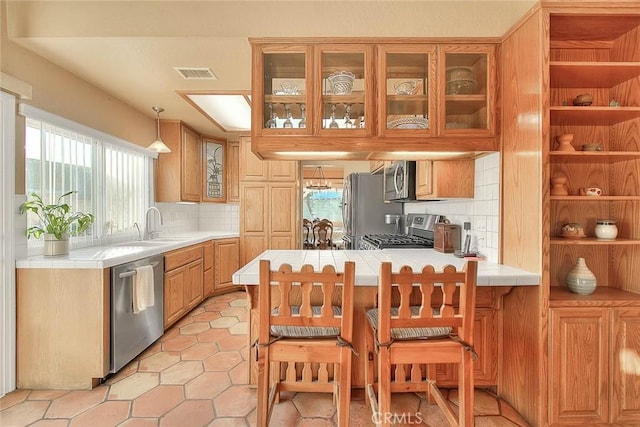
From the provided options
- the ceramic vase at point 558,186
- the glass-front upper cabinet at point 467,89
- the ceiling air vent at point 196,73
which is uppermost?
the ceiling air vent at point 196,73

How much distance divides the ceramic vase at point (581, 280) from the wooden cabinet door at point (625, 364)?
0.49 ft

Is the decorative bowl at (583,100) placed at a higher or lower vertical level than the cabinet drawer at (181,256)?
higher

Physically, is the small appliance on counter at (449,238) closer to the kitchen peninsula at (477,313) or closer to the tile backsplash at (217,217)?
the kitchen peninsula at (477,313)

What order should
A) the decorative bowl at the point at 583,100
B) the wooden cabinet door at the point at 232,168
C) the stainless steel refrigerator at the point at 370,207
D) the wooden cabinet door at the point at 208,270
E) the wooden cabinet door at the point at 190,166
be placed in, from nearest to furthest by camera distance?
1. the decorative bowl at the point at 583,100
2. the wooden cabinet door at the point at 208,270
3. the wooden cabinet door at the point at 190,166
4. the stainless steel refrigerator at the point at 370,207
5. the wooden cabinet door at the point at 232,168

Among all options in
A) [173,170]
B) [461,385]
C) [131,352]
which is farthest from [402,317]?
[173,170]

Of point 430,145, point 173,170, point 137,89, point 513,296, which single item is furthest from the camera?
point 173,170

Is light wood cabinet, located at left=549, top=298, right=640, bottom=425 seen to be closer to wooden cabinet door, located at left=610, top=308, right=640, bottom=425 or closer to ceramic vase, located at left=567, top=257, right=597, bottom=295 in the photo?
wooden cabinet door, located at left=610, top=308, right=640, bottom=425

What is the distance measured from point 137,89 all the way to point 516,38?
3.12 m

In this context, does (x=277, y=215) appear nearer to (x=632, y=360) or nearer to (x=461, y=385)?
(x=461, y=385)

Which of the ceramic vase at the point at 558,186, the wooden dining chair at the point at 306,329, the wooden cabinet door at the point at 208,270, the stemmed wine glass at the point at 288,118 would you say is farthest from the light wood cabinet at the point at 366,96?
the wooden cabinet door at the point at 208,270

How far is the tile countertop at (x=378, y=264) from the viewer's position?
5.55ft

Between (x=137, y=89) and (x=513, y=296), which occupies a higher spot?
(x=137, y=89)

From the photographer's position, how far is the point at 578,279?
1742mm

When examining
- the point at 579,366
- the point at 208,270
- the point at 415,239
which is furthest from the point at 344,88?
the point at 208,270
